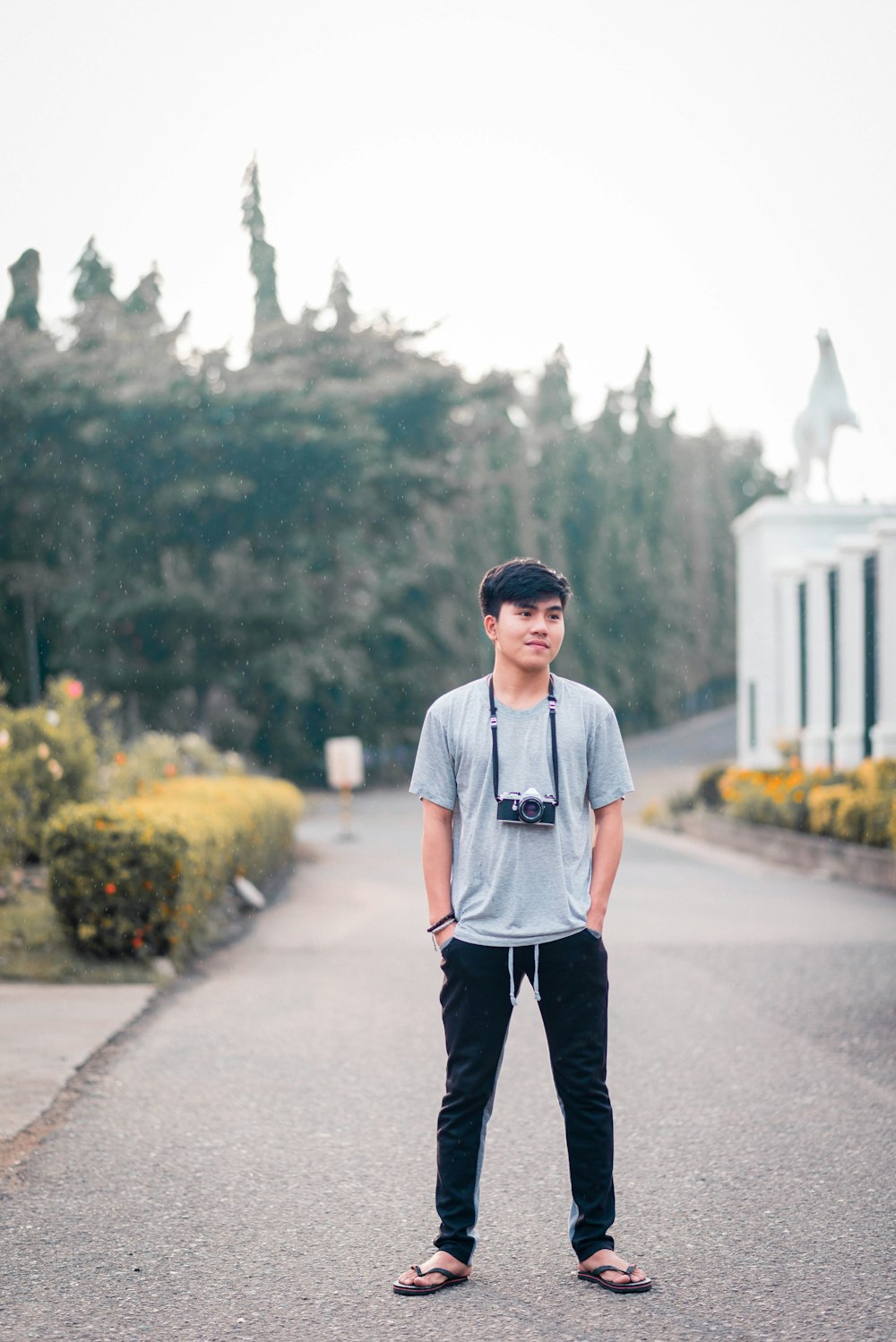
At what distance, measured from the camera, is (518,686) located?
4074mm

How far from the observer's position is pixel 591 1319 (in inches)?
144

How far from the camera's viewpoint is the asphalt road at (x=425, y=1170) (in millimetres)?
3746

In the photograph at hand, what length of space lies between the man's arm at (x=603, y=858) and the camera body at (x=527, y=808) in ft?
0.48

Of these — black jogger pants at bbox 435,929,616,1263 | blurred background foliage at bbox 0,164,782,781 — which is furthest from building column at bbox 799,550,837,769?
black jogger pants at bbox 435,929,616,1263

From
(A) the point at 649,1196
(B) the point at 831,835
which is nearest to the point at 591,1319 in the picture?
(A) the point at 649,1196

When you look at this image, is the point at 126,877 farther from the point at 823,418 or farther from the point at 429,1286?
the point at 823,418

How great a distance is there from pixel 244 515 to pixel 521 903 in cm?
3013

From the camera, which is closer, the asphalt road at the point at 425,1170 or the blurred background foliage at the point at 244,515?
the asphalt road at the point at 425,1170

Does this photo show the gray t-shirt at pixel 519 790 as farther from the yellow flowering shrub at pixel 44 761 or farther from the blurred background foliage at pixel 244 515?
the blurred background foliage at pixel 244 515

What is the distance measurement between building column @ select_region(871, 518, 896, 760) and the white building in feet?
0.04

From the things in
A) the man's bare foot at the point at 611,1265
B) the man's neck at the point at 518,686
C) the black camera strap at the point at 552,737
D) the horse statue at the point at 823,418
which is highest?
the horse statue at the point at 823,418

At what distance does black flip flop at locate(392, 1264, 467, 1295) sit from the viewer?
12.7 ft

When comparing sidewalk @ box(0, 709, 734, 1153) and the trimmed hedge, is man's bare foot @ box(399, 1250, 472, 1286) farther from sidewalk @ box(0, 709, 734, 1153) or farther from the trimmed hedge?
the trimmed hedge

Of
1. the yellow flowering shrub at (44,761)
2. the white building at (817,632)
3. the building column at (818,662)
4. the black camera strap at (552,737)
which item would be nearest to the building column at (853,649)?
the white building at (817,632)
